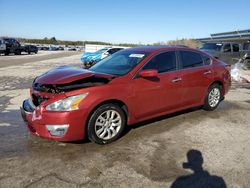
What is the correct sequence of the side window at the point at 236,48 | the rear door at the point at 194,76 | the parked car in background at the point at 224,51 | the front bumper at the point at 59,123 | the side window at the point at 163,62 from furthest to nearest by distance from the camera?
the side window at the point at 236,48, the parked car in background at the point at 224,51, the rear door at the point at 194,76, the side window at the point at 163,62, the front bumper at the point at 59,123

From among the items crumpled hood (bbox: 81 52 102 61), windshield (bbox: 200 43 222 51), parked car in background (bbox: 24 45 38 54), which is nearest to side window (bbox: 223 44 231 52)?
windshield (bbox: 200 43 222 51)

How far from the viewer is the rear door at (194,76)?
5887 millimetres

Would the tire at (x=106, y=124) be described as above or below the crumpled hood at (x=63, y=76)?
below

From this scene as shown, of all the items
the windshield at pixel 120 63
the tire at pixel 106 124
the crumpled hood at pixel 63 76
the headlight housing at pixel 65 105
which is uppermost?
the windshield at pixel 120 63

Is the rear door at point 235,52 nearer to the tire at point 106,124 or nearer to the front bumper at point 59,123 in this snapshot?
the tire at point 106,124

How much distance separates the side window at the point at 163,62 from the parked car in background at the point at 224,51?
1199 cm

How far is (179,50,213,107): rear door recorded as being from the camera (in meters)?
5.89

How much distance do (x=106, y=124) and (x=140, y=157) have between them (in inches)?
33.4

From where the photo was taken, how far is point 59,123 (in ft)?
13.7

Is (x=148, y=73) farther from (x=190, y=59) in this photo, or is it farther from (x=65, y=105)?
(x=190, y=59)

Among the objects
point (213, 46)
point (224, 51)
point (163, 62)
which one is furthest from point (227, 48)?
point (163, 62)

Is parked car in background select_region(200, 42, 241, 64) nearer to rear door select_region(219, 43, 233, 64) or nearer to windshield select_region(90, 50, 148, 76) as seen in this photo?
rear door select_region(219, 43, 233, 64)

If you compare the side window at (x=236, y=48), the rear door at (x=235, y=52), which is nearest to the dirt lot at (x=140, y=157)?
the rear door at (x=235, y=52)

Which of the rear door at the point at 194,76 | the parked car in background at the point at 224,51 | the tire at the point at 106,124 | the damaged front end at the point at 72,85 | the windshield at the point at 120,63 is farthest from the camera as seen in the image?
the parked car in background at the point at 224,51
